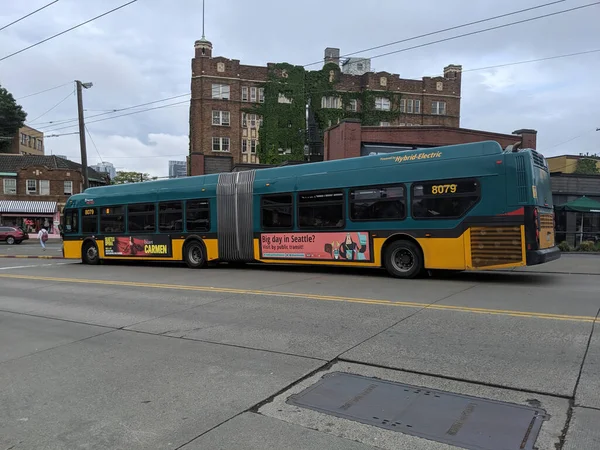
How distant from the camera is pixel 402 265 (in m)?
11.8

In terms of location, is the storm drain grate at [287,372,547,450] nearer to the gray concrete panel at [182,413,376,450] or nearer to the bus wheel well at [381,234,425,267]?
the gray concrete panel at [182,413,376,450]

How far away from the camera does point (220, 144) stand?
50.9 metres

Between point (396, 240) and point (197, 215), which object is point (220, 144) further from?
point (396, 240)

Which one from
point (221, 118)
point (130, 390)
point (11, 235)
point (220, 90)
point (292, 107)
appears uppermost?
point (220, 90)

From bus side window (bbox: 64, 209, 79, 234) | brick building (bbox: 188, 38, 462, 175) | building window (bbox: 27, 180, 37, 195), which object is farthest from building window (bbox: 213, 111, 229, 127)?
bus side window (bbox: 64, 209, 79, 234)

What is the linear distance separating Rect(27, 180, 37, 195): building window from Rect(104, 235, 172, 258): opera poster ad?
133ft

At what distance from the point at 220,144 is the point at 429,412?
49331mm

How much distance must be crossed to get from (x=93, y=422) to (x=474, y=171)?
31.2ft

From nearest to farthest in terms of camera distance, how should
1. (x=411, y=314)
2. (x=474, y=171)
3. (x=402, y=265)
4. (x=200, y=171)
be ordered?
1. (x=411, y=314)
2. (x=474, y=171)
3. (x=402, y=265)
4. (x=200, y=171)

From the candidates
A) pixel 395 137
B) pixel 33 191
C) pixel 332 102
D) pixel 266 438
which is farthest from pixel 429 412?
pixel 33 191

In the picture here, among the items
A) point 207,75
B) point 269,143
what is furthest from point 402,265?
point 207,75

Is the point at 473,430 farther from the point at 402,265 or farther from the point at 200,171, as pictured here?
the point at 200,171

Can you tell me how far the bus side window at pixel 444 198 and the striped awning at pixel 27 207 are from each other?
50864mm

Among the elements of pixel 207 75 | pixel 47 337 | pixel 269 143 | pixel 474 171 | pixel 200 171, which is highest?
pixel 207 75
